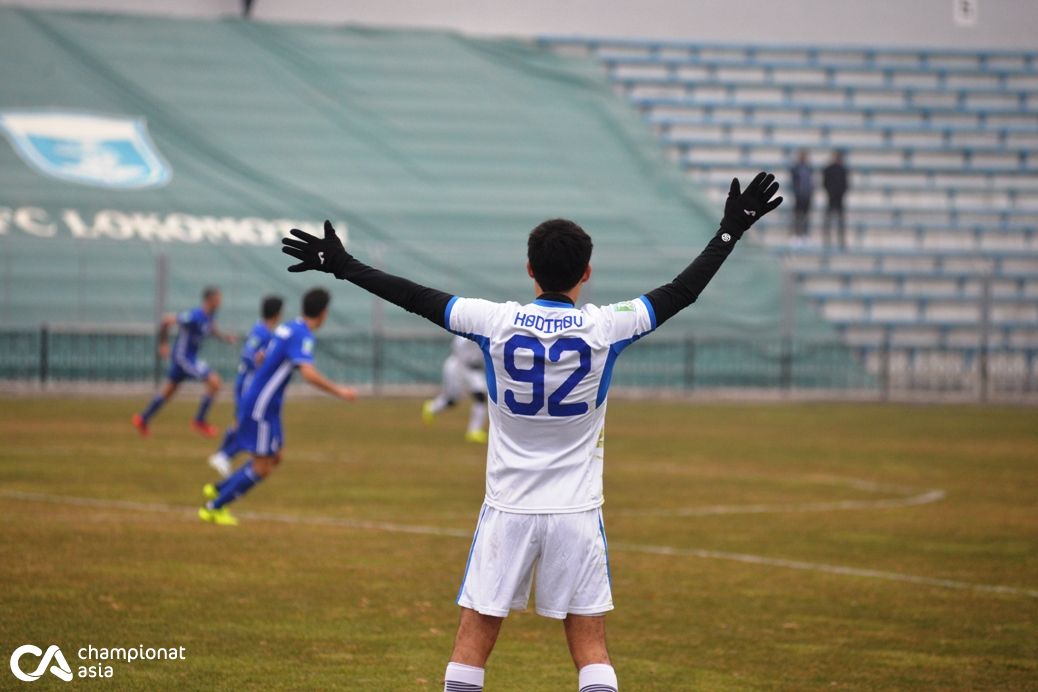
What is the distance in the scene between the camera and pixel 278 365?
12750 millimetres

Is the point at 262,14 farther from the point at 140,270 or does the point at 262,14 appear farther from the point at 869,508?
the point at 869,508

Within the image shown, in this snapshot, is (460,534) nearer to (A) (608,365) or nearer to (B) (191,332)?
(A) (608,365)

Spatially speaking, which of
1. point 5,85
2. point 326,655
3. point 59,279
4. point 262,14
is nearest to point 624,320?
point 326,655

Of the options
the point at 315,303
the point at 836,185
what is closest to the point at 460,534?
the point at 315,303

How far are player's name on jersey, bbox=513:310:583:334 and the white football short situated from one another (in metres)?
0.65

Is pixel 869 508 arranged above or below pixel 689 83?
below

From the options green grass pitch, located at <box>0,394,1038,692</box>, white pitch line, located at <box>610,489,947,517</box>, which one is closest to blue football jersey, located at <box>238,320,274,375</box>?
green grass pitch, located at <box>0,394,1038,692</box>

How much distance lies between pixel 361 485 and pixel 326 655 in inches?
305

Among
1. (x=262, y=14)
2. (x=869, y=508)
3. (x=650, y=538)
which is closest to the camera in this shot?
(x=650, y=538)

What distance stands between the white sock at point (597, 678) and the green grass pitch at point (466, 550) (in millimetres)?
1957

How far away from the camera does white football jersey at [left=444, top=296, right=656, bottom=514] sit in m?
5.46

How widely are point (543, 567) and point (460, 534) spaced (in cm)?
680

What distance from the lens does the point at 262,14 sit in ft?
123

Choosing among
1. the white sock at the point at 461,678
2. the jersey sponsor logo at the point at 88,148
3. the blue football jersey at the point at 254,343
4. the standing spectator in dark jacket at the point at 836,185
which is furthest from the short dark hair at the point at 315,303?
the standing spectator in dark jacket at the point at 836,185
